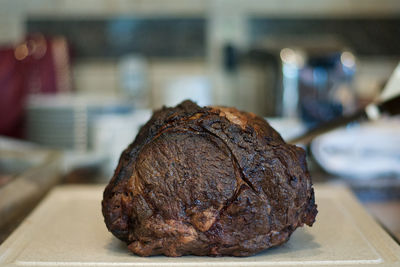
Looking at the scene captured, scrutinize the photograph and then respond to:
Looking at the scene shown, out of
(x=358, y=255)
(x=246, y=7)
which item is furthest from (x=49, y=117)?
(x=246, y=7)

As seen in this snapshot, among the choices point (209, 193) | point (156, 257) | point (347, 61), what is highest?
point (347, 61)

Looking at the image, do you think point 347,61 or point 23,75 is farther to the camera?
point 23,75

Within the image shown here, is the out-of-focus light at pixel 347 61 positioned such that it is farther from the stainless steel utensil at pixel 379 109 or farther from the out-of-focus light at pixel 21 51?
the out-of-focus light at pixel 21 51

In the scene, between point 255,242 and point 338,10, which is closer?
point 255,242

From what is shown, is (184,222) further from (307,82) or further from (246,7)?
(246,7)

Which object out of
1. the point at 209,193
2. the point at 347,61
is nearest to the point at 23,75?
the point at 347,61

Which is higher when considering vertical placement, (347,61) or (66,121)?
(347,61)

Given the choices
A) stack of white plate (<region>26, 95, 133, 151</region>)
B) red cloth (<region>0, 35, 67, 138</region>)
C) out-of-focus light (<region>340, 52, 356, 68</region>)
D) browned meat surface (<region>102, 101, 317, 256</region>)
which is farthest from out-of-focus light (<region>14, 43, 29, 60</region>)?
browned meat surface (<region>102, 101, 317, 256</region>)

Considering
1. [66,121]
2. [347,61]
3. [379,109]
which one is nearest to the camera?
[379,109]

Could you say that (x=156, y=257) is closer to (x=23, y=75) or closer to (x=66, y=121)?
(x=66, y=121)
